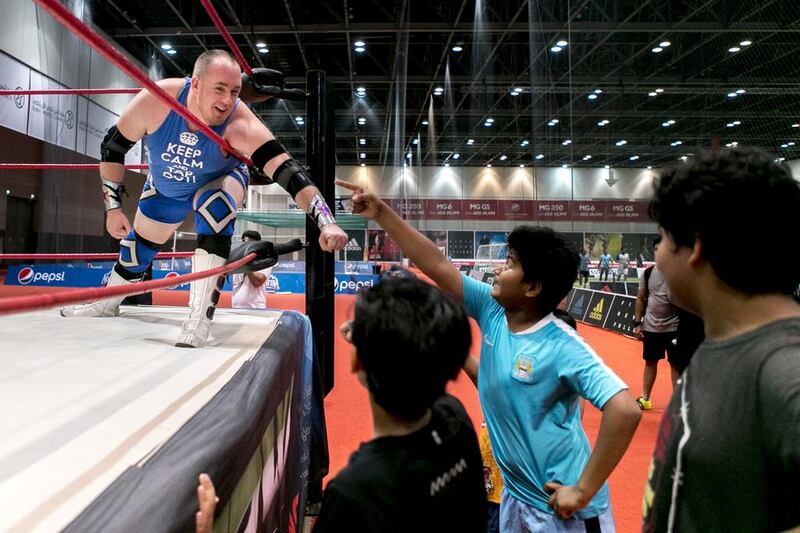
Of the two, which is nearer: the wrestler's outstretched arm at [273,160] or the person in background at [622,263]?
the wrestler's outstretched arm at [273,160]

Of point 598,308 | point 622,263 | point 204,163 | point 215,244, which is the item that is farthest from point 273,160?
point 622,263

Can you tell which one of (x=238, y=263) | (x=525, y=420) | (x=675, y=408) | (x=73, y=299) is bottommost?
(x=525, y=420)

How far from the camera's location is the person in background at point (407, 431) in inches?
22.1

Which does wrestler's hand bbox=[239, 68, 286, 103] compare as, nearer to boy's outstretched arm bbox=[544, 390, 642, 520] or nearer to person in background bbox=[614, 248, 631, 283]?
boy's outstretched arm bbox=[544, 390, 642, 520]

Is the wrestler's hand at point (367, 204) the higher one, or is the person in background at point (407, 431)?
the wrestler's hand at point (367, 204)

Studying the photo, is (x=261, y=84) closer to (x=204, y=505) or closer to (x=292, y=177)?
(x=292, y=177)

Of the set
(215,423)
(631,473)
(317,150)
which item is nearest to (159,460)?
(215,423)

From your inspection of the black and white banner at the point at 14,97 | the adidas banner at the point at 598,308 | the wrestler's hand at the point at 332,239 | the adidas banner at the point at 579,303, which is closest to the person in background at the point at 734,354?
the wrestler's hand at the point at 332,239

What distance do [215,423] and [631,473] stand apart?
2.45 meters

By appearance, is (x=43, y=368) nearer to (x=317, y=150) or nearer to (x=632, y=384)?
(x=317, y=150)

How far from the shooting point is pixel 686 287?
0.63m

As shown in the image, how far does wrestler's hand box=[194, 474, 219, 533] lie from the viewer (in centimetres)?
65

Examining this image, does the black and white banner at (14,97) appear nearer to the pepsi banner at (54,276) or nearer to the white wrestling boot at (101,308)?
the pepsi banner at (54,276)

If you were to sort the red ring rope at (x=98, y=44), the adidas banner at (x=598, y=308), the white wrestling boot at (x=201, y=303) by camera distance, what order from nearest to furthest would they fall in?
the red ring rope at (x=98, y=44) < the white wrestling boot at (x=201, y=303) < the adidas banner at (x=598, y=308)
